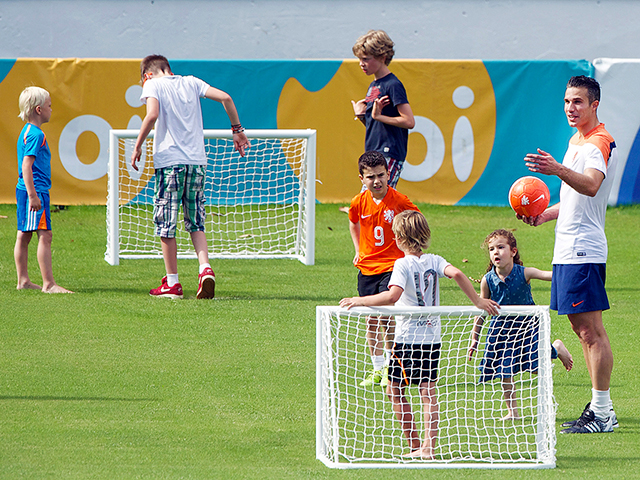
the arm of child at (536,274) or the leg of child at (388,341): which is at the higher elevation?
the arm of child at (536,274)

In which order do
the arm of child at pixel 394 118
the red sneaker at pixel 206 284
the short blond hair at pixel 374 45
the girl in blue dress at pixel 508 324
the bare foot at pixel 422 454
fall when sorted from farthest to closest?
the red sneaker at pixel 206 284, the arm of child at pixel 394 118, the short blond hair at pixel 374 45, the girl in blue dress at pixel 508 324, the bare foot at pixel 422 454

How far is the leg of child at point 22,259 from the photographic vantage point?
25.7 feet


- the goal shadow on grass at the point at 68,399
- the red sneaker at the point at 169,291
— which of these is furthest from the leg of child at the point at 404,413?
the red sneaker at the point at 169,291

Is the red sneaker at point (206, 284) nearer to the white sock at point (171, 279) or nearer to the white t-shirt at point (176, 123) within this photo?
the white sock at point (171, 279)

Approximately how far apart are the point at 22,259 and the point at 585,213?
5.20 meters

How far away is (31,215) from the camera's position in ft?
25.3

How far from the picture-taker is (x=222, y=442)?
448 cm

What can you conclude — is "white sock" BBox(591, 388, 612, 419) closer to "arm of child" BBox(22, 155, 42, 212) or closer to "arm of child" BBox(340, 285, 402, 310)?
"arm of child" BBox(340, 285, 402, 310)

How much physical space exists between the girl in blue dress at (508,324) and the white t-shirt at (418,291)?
585 millimetres

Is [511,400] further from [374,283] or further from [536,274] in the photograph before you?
[374,283]

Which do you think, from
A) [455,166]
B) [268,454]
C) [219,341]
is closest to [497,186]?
[455,166]

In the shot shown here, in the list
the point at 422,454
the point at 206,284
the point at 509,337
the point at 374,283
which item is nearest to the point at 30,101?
the point at 206,284

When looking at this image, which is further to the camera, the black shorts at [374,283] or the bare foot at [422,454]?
the black shorts at [374,283]

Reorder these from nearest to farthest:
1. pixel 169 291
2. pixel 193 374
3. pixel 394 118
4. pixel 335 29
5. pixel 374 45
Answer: pixel 193 374, pixel 374 45, pixel 394 118, pixel 169 291, pixel 335 29
